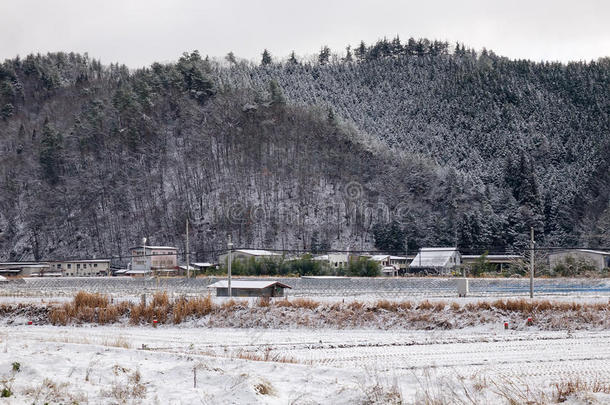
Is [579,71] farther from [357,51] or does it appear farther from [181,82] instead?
[181,82]

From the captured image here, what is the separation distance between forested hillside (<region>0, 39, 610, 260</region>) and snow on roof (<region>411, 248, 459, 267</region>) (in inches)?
260

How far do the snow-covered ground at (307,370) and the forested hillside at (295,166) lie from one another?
4838 cm

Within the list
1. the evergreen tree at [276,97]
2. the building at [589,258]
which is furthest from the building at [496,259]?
the evergreen tree at [276,97]

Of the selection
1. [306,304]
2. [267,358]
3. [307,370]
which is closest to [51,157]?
[306,304]

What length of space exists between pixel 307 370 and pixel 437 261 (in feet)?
155

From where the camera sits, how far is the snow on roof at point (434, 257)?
183 ft

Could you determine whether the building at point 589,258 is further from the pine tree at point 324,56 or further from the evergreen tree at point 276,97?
the pine tree at point 324,56

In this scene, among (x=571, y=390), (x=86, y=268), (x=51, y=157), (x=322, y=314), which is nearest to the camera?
(x=571, y=390)

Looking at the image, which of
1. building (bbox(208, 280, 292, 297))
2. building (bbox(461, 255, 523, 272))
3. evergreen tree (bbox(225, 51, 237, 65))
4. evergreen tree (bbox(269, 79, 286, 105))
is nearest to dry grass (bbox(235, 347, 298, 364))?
building (bbox(208, 280, 292, 297))

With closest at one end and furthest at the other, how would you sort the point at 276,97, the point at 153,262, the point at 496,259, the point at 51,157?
the point at 496,259 → the point at 153,262 → the point at 51,157 → the point at 276,97

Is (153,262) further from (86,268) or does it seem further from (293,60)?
(293,60)

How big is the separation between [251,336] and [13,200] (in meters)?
74.3

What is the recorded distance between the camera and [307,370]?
10609 millimetres

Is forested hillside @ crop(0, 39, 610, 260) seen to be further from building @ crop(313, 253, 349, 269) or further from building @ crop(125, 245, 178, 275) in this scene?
building @ crop(125, 245, 178, 275)
